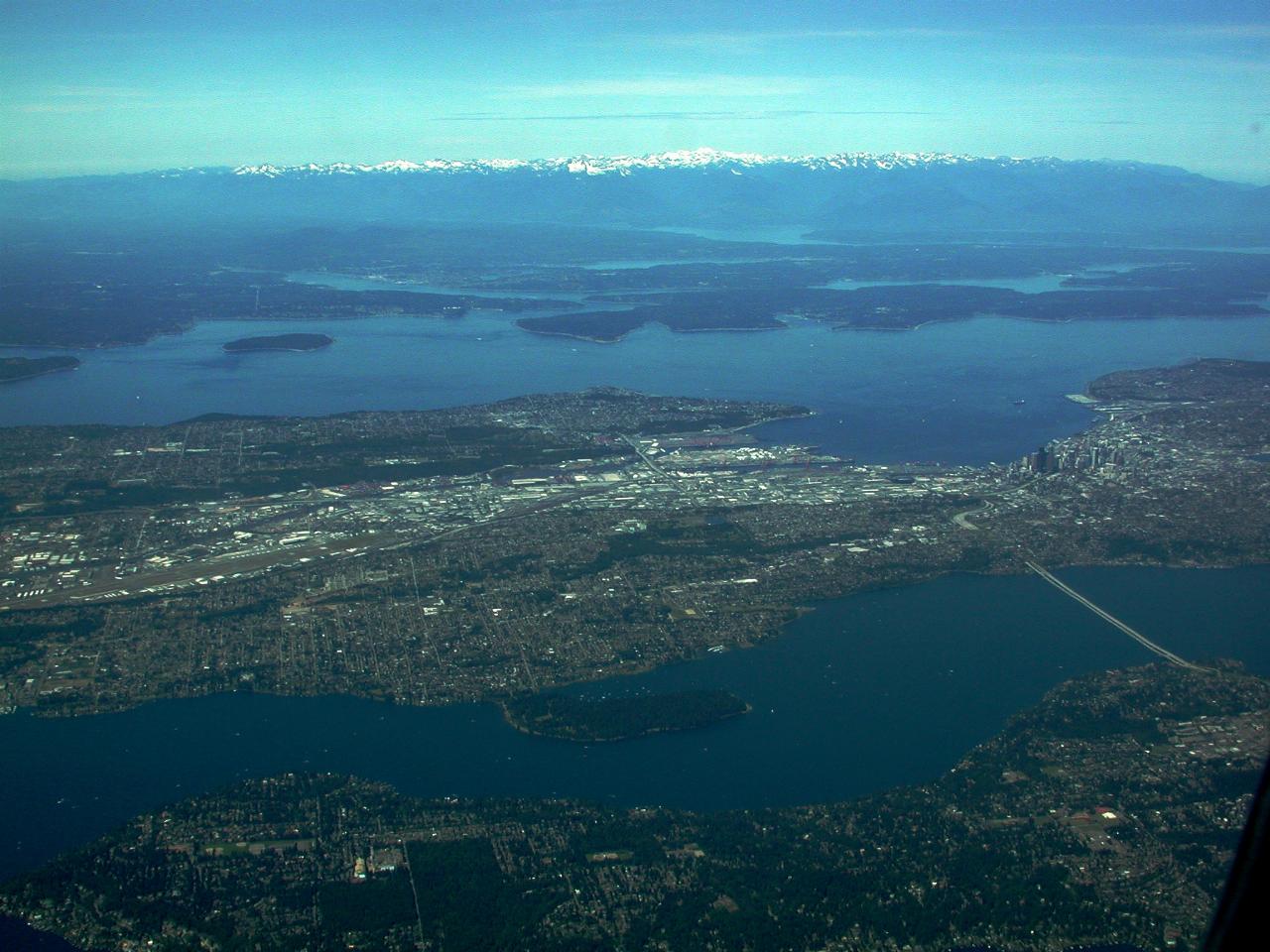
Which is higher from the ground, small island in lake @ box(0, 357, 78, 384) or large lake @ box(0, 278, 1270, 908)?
small island in lake @ box(0, 357, 78, 384)

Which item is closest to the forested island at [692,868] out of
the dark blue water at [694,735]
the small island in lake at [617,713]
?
the dark blue water at [694,735]

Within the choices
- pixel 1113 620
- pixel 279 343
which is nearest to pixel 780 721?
pixel 1113 620

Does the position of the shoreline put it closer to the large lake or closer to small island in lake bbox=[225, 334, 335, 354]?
the large lake

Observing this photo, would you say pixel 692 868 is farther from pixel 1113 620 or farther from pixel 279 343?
pixel 279 343

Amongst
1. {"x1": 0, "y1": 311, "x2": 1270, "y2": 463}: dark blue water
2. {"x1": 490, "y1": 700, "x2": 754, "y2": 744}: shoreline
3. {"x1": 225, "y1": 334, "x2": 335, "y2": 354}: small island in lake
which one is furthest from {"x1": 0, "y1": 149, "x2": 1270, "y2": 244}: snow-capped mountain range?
{"x1": 490, "y1": 700, "x2": 754, "y2": 744}: shoreline

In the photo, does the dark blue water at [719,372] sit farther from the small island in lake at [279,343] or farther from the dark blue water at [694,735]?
the dark blue water at [694,735]

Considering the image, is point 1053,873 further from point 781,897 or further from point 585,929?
point 585,929

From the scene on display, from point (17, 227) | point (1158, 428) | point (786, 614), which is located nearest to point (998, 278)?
point (1158, 428)
